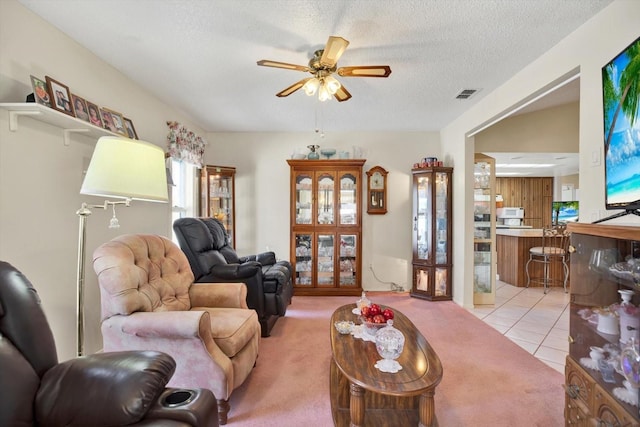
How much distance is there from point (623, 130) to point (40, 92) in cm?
309

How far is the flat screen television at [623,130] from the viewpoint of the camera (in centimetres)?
120

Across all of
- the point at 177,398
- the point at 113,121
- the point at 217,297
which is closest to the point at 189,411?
the point at 177,398

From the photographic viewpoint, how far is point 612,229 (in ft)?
3.84

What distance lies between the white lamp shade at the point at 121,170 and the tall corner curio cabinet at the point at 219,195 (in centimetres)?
242

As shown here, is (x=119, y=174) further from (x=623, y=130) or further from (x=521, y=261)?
(x=521, y=261)

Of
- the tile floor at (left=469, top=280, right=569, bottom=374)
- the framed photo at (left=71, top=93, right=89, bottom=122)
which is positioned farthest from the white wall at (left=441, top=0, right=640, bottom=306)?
the framed photo at (left=71, top=93, right=89, bottom=122)

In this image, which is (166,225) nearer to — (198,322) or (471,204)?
(198,322)

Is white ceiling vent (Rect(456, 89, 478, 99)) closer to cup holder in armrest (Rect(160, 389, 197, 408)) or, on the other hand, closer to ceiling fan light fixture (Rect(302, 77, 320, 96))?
ceiling fan light fixture (Rect(302, 77, 320, 96))

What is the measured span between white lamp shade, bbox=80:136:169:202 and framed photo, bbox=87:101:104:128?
910mm

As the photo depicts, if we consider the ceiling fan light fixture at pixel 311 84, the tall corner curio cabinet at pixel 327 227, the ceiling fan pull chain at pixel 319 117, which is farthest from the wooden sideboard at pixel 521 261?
the ceiling fan light fixture at pixel 311 84

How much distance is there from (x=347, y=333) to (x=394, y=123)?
3137mm

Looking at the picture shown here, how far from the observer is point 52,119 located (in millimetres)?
1786

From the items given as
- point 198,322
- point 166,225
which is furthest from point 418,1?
point 166,225

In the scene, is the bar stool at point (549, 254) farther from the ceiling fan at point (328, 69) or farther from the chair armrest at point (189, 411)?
the chair armrest at point (189, 411)
